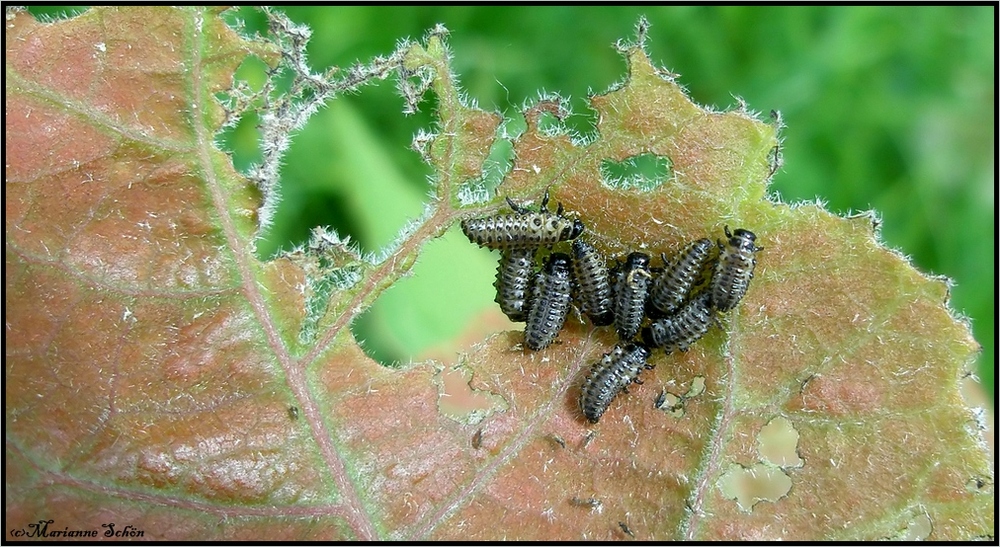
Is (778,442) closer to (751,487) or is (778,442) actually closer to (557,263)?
(751,487)

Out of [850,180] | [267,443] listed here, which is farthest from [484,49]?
[267,443]

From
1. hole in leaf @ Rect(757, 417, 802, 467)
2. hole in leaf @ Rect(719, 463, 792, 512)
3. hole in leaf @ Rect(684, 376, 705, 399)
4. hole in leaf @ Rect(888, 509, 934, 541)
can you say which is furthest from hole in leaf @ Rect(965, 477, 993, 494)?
hole in leaf @ Rect(684, 376, 705, 399)

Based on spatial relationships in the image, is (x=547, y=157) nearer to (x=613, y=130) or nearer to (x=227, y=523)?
(x=613, y=130)

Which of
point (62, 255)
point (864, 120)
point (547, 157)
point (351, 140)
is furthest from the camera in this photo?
point (864, 120)

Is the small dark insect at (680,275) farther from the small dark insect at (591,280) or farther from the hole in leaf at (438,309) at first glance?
the hole in leaf at (438,309)

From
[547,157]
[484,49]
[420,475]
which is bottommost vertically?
[420,475]

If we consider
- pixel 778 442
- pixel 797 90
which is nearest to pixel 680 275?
pixel 778 442

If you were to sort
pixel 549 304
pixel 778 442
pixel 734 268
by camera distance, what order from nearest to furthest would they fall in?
1. pixel 734 268
2. pixel 549 304
3. pixel 778 442
